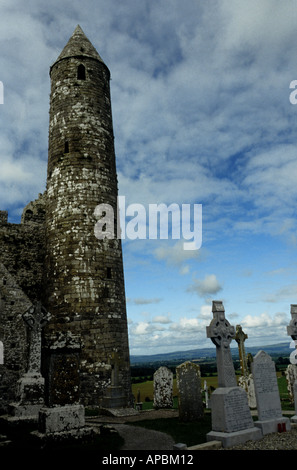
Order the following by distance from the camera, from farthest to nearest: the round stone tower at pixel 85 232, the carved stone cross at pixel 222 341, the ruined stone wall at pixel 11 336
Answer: the ruined stone wall at pixel 11 336 < the round stone tower at pixel 85 232 < the carved stone cross at pixel 222 341

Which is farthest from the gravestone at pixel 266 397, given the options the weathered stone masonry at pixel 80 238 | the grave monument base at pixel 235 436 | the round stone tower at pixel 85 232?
the weathered stone masonry at pixel 80 238

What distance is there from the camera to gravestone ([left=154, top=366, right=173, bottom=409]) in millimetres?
13609

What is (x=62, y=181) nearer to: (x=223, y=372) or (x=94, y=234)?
(x=94, y=234)

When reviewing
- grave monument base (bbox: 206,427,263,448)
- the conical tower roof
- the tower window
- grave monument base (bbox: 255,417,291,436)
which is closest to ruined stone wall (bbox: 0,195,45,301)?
the tower window

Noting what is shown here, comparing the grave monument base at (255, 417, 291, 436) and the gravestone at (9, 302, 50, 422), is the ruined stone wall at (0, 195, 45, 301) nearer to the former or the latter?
the gravestone at (9, 302, 50, 422)

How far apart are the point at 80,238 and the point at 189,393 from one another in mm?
8059

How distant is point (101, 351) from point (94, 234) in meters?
5.04

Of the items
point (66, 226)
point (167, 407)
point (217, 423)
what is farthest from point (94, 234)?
point (217, 423)

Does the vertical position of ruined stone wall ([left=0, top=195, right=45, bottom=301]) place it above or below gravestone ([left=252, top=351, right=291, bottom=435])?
above

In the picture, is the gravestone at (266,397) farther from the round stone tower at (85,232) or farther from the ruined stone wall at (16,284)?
the ruined stone wall at (16,284)

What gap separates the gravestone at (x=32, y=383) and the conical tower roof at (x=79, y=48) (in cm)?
1429

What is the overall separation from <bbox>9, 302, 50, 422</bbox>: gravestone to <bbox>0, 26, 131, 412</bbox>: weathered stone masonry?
146 inches

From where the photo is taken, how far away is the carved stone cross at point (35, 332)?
948 centimetres
